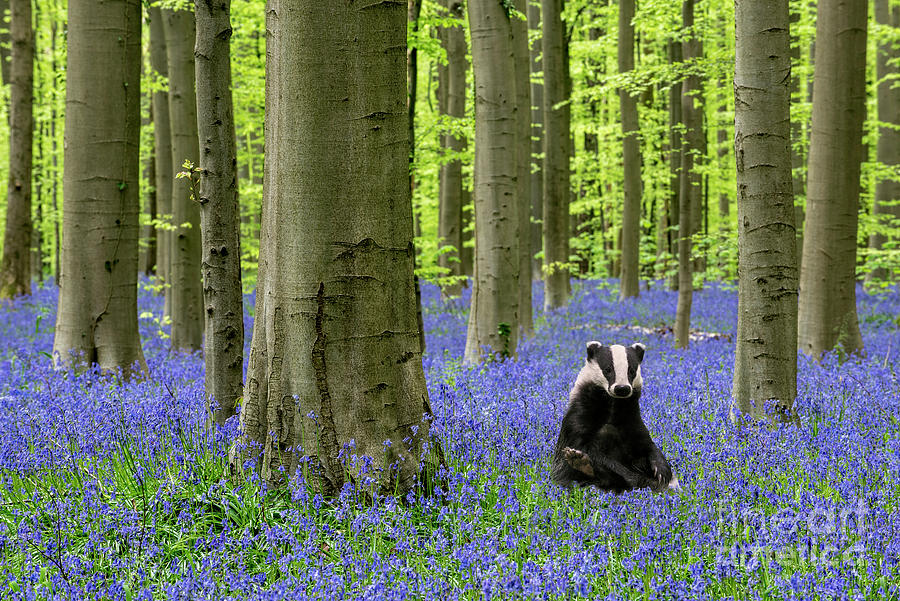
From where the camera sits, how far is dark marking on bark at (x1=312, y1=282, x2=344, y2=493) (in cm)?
438

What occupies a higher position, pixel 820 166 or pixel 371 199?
pixel 820 166

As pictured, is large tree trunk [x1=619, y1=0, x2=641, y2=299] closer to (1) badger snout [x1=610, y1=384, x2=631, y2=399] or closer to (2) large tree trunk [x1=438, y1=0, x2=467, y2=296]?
(2) large tree trunk [x1=438, y1=0, x2=467, y2=296]

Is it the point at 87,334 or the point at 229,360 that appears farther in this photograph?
the point at 87,334

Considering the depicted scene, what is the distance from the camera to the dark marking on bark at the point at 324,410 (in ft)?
14.4

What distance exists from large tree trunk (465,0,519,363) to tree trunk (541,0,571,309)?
8.43 metres

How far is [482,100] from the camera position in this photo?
10.5 m

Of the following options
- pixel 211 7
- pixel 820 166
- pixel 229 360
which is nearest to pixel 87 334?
pixel 229 360

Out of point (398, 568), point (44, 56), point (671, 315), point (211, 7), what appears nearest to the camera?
point (398, 568)

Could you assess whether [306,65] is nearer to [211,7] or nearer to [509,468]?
[211,7]

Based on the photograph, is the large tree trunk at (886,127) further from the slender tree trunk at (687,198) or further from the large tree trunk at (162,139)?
the large tree trunk at (162,139)

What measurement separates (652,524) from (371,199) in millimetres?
2469

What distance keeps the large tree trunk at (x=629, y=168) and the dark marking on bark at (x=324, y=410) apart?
18023mm

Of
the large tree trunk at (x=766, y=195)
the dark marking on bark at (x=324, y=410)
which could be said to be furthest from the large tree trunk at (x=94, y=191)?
the large tree trunk at (x=766, y=195)

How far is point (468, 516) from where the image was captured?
13.4 feet
